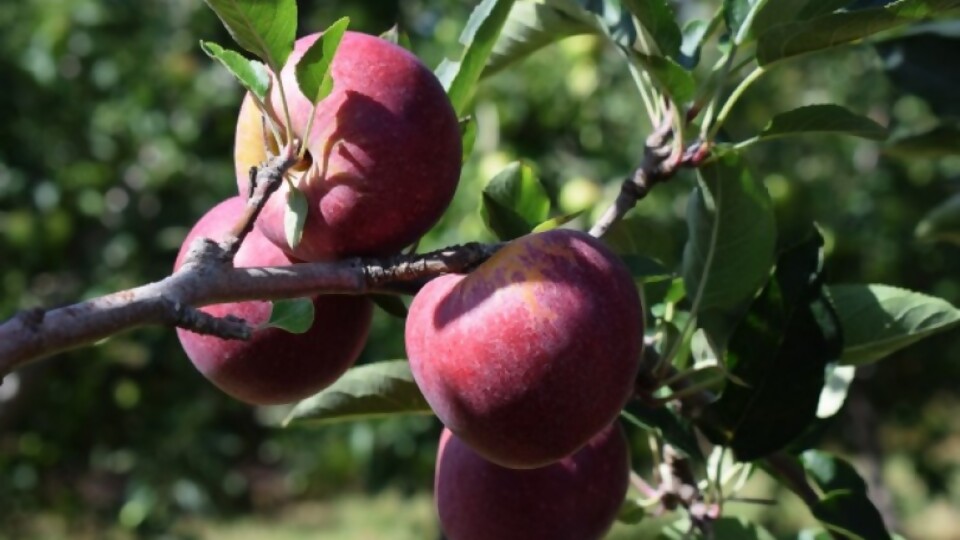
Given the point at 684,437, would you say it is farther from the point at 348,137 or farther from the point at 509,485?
the point at 348,137

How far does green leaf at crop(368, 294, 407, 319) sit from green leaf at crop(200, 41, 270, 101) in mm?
184

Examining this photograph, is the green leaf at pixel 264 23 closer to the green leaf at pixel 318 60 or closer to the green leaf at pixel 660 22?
the green leaf at pixel 318 60

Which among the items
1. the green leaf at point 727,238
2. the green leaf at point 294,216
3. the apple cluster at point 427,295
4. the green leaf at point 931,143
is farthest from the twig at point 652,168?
the green leaf at point 931,143

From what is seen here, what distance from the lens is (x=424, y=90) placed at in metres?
0.74

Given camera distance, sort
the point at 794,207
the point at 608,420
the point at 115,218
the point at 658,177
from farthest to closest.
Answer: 1. the point at 115,218
2. the point at 794,207
3. the point at 658,177
4. the point at 608,420

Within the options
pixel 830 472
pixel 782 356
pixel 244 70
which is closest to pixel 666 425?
pixel 782 356

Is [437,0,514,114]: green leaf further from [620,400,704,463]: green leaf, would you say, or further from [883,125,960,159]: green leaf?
[883,125,960,159]: green leaf

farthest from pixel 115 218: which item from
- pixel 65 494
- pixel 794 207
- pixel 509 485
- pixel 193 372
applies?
pixel 509 485

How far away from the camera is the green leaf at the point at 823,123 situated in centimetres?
86

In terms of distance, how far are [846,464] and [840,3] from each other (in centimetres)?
39

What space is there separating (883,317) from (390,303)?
389mm

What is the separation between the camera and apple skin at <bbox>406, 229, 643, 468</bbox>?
0.67 meters

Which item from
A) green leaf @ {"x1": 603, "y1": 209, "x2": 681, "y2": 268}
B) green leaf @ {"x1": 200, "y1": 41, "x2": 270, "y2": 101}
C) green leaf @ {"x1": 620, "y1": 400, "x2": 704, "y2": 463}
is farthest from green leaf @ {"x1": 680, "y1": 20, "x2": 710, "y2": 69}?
green leaf @ {"x1": 200, "y1": 41, "x2": 270, "y2": 101}

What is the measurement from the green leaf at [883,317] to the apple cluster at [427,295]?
296 millimetres
